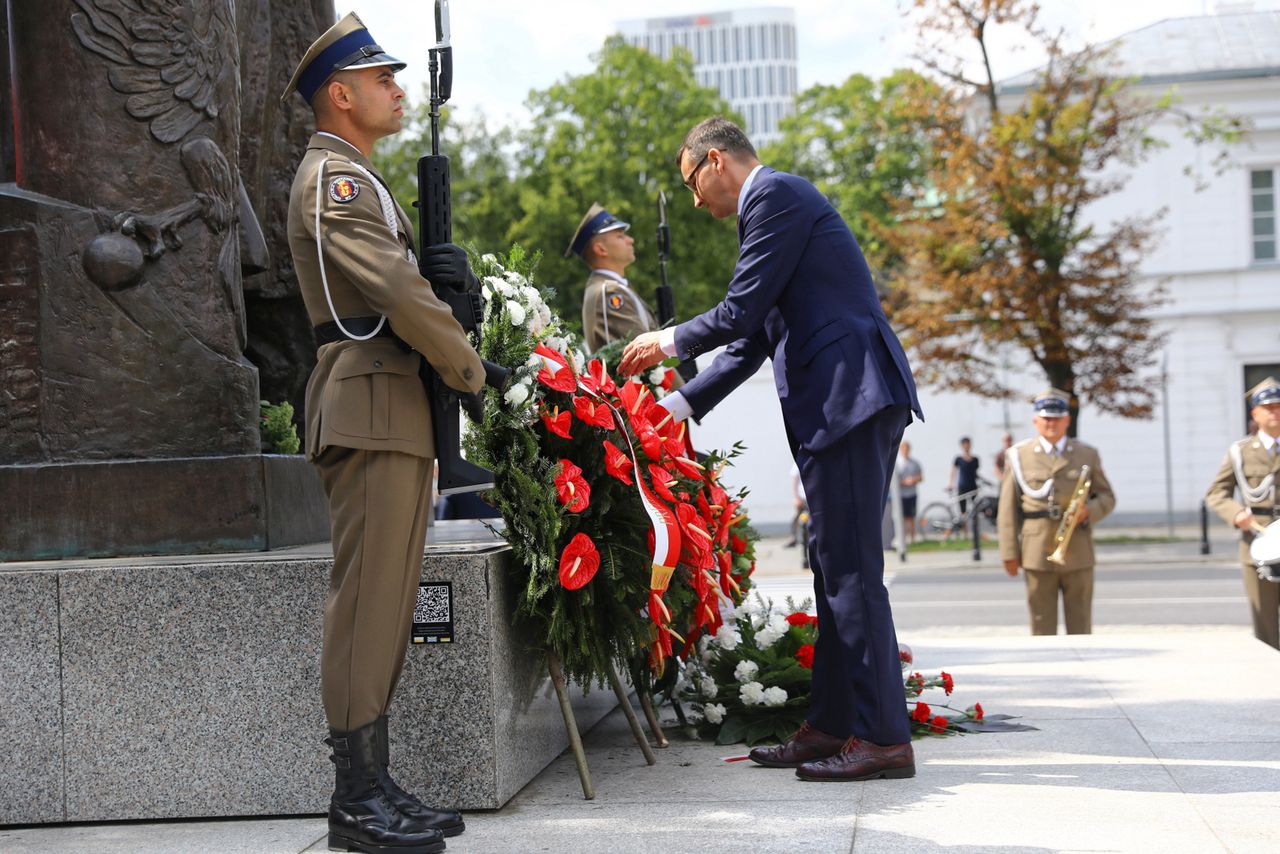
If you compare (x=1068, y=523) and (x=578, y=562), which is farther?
(x=1068, y=523)

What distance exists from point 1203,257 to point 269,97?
92.9ft

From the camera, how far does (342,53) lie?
4.15m

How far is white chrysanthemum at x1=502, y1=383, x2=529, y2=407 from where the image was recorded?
4.63 metres

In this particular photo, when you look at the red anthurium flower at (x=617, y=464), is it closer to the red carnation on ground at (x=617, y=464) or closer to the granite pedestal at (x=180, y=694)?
the red carnation on ground at (x=617, y=464)

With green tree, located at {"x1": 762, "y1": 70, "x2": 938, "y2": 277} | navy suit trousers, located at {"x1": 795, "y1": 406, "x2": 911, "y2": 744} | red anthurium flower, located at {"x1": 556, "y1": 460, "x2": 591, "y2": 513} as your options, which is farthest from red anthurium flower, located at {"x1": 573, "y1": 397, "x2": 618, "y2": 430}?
green tree, located at {"x1": 762, "y1": 70, "x2": 938, "y2": 277}

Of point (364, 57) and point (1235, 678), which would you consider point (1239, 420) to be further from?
point (364, 57)

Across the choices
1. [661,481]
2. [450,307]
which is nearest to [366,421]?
[450,307]

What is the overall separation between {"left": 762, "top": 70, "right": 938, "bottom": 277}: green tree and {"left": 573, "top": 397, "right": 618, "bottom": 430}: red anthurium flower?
29.6 m

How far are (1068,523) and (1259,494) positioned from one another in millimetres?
1257

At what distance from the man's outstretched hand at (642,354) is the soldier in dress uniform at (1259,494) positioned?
5622mm

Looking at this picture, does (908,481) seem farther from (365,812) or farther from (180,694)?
(365,812)

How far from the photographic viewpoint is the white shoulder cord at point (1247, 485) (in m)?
9.38

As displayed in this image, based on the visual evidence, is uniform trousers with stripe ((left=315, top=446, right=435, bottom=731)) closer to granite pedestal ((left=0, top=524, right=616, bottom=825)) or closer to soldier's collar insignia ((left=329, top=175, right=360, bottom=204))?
granite pedestal ((left=0, top=524, right=616, bottom=825))

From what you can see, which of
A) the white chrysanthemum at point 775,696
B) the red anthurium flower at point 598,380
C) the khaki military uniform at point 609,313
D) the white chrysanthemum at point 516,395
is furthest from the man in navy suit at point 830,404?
the khaki military uniform at point 609,313
